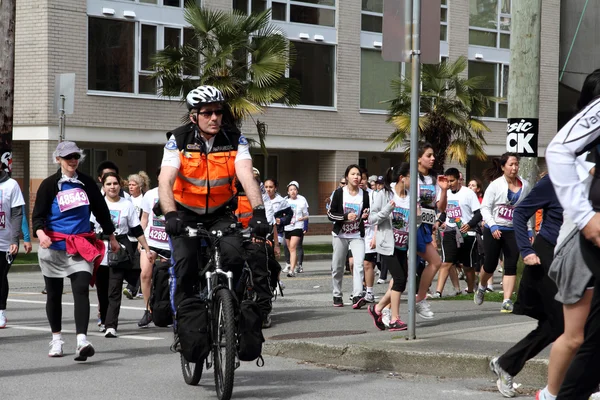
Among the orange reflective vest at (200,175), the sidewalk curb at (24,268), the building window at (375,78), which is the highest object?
the building window at (375,78)

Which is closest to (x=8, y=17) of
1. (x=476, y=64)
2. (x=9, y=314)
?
(x=9, y=314)

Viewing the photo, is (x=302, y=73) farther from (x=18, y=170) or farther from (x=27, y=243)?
(x=27, y=243)

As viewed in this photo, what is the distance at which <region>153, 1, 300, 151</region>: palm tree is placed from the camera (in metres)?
24.7

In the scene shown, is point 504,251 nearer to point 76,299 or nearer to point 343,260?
point 343,260

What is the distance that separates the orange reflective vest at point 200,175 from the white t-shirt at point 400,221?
13.3 feet

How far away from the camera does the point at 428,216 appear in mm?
11680

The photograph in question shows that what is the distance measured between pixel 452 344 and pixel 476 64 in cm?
3171

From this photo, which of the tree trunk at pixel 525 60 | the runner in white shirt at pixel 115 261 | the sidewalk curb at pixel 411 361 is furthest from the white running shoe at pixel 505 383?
the tree trunk at pixel 525 60

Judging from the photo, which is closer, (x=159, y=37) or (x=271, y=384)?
(x=271, y=384)

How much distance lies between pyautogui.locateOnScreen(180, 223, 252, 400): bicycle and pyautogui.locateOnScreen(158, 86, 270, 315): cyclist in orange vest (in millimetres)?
111

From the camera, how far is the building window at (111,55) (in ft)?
95.1

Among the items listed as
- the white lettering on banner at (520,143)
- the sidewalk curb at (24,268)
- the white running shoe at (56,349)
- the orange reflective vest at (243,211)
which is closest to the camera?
the white running shoe at (56,349)

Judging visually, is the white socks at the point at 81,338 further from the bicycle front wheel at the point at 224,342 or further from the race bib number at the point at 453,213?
the race bib number at the point at 453,213

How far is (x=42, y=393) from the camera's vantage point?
7.77 metres
